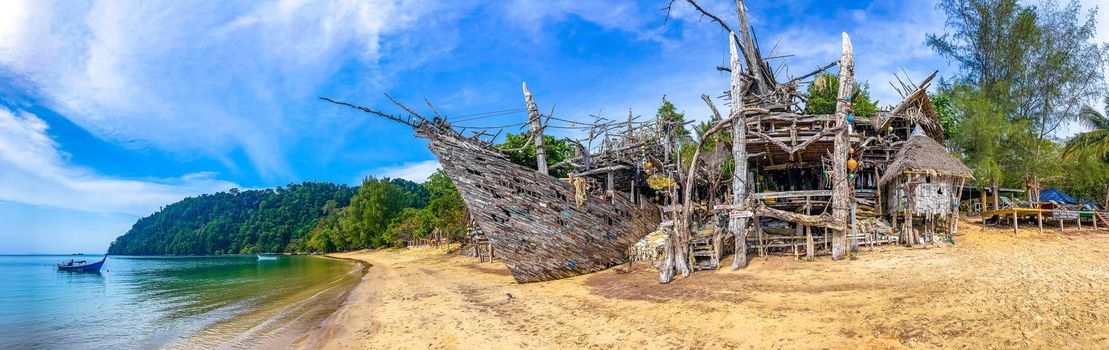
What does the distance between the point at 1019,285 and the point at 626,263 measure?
1038cm

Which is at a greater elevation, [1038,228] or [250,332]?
[1038,228]

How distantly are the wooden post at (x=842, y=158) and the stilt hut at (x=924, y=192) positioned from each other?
3427 mm

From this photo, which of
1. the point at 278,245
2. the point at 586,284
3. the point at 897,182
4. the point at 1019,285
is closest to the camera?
the point at 1019,285

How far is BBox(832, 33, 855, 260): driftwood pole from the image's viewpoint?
13297 millimetres

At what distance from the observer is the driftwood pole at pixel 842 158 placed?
13.3 meters

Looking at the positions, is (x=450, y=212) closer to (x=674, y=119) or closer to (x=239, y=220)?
(x=674, y=119)

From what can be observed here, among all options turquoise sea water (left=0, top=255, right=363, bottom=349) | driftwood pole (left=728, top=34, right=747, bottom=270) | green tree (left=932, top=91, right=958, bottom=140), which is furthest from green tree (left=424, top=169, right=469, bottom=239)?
green tree (left=932, top=91, right=958, bottom=140)

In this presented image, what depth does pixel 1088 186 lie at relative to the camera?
21500mm

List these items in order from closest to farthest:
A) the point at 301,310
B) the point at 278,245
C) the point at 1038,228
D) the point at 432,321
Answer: the point at 432,321
the point at 301,310
the point at 1038,228
the point at 278,245

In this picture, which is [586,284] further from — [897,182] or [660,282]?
[897,182]

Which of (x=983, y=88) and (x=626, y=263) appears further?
(x=983, y=88)

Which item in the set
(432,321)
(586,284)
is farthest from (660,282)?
(432,321)

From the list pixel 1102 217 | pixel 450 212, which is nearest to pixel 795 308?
pixel 1102 217

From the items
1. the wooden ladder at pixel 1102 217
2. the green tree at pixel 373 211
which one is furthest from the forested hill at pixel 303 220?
the wooden ladder at pixel 1102 217
